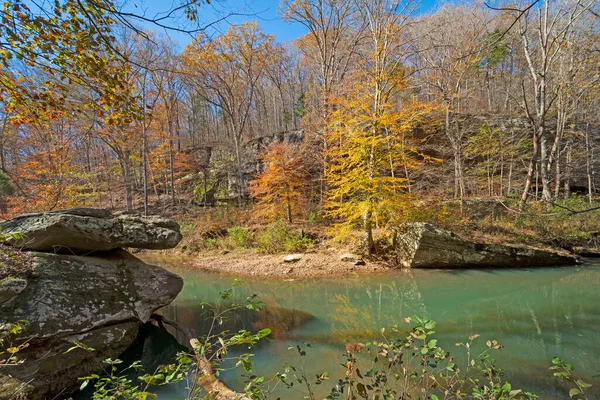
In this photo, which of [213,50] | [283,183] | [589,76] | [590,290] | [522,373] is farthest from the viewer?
[213,50]

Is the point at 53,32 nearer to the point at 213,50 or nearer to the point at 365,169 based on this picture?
the point at 365,169

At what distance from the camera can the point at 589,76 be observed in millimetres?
12461

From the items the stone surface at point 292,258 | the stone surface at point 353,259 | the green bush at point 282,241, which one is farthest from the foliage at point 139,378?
the green bush at point 282,241

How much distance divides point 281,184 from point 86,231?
9.67 metres

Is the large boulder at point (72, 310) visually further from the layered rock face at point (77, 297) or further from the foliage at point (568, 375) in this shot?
the foliage at point (568, 375)

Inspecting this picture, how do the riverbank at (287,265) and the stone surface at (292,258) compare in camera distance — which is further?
the stone surface at (292,258)

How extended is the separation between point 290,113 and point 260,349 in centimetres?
2606

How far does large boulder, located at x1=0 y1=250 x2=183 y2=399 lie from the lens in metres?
3.57

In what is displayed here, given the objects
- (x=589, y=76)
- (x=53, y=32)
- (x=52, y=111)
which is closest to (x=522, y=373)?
(x=53, y=32)

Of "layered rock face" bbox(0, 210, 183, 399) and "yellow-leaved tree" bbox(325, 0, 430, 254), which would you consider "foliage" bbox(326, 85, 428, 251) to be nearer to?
"yellow-leaved tree" bbox(325, 0, 430, 254)

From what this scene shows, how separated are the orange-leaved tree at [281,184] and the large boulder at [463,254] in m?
6.40

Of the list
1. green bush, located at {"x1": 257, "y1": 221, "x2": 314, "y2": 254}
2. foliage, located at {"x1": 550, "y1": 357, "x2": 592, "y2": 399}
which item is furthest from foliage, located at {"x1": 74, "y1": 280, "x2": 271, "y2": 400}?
green bush, located at {"x1": 257, "y1": 221, "x2": 314, "y2": 254}

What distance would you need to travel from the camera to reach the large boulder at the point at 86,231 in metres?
4.66

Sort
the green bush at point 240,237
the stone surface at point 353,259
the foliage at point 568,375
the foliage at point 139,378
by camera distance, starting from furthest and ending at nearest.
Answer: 1. the green bush at point 240,237
2. the stone surface at point 353,259
3. the foliage at point 139,378
4. the foliage at point 568,375
